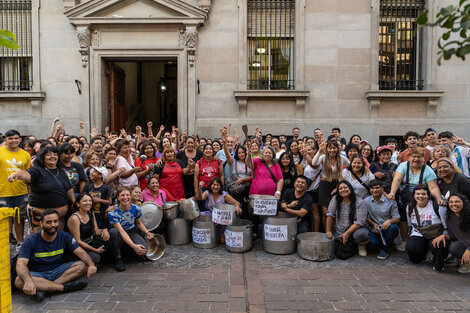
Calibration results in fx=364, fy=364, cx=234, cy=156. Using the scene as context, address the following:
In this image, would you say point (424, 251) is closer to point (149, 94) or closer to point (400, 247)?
point (400, 247)

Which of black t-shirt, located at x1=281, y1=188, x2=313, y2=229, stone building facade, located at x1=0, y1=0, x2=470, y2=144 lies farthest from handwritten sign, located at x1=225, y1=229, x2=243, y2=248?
stone building facade, located at x1=0, y1=0, x2=470, y2=144

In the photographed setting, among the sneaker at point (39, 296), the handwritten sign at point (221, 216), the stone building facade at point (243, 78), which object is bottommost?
the sneaker at point (39, 296)

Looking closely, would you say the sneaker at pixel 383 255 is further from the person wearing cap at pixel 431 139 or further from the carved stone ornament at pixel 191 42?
the carved stone ornament at pixel 191 42

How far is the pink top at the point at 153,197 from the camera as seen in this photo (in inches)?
270

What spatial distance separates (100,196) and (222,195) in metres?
2.28

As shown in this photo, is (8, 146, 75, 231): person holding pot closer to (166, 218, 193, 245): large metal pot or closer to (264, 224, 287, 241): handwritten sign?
(166, 218, 193, 245): large metal pot

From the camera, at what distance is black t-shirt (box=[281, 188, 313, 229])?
22.3 feet

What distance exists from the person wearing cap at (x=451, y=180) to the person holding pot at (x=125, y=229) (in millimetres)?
4891

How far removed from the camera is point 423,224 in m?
5.97

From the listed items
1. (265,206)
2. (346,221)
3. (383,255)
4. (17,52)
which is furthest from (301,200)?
(17,52)

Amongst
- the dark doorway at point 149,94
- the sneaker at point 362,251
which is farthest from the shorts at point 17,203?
the dark doorway at point 149,94

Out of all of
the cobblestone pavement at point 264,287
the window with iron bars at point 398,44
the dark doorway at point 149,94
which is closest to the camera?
the cobblestone pavement at point 264,287

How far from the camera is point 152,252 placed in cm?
630

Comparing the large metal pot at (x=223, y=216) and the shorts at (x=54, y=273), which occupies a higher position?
the large metal pot at (x=223, y=216)
